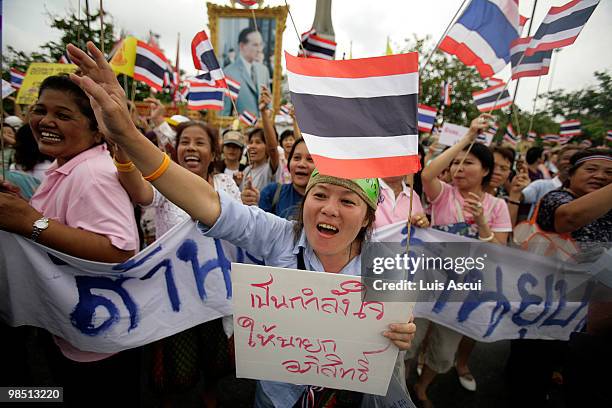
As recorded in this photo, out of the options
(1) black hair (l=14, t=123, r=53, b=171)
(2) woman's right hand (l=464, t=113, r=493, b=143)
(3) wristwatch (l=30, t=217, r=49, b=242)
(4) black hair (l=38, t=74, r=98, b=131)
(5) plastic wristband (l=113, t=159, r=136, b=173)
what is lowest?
(3) wristwatch (l=30, t=217, r=49, b=242)

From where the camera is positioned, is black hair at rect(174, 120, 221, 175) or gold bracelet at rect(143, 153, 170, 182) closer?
gold bracelet at rect(143, 153, 170, 182)

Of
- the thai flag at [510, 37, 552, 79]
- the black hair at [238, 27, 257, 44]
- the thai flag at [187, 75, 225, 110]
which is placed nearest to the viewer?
the thai flag at [510, 37, 552, 79]

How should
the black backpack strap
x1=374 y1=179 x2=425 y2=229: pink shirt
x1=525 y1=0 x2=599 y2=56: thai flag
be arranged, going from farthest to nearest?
the black backpack strap → x1=374 y1=179 x2=425 y2=229: pink shirt → x1=525 y1=0 x2=599 y2=56: thai flag

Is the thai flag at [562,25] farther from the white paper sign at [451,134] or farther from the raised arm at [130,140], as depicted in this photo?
the raised arm at [130,140]

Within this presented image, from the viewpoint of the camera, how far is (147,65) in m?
4.04

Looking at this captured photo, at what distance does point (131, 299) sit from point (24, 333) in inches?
31.9

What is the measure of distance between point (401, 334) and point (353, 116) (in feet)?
2.95

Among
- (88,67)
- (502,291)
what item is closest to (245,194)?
(88,67)

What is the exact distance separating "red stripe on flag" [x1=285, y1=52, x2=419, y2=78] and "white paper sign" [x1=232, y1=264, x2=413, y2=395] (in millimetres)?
784

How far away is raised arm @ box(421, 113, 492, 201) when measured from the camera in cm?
253

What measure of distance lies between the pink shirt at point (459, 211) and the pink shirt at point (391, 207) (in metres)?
0.29

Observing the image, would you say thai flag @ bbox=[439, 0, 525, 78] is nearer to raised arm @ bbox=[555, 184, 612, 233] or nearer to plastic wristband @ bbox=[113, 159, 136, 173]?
raised arm @ bbox=[555, 184, 612, 233]

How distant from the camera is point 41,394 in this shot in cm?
172

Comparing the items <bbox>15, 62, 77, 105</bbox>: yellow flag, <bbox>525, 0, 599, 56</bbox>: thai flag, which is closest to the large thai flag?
<bbox>525, 0, 599, 56</bbox>: thai flag
